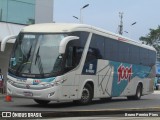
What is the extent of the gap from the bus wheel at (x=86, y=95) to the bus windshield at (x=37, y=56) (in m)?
2.50

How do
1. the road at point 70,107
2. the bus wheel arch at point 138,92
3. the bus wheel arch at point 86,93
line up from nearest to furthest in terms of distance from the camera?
the road at point 70,107 → the bus wheel arch at point 86,93 → the bus wheel arch at point 138,92

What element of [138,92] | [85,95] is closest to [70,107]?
[85,95]

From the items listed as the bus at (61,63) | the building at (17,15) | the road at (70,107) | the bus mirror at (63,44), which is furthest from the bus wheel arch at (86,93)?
the building at (17,15)

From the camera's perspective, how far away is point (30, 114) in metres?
12.3

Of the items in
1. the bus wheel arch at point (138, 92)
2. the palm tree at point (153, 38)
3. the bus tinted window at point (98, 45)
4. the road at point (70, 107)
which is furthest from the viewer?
the palm tree at point (153, 38)

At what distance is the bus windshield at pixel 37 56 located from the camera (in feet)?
64.3

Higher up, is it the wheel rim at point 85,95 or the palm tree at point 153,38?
the palm tree at point 153,38

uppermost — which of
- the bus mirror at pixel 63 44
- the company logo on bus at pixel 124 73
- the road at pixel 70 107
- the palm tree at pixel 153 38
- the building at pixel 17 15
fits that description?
the palm tree at pixel 153 38

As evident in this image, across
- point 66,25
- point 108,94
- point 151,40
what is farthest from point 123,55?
point 151,40

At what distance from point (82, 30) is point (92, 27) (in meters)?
1.10

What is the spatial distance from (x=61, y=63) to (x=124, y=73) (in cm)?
741

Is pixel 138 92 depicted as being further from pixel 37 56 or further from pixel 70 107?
pixel 37 56

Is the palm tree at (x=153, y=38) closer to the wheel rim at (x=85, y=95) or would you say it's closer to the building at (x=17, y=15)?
the building at (x=17, y=15)

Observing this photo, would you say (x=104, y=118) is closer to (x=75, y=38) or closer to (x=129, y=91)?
(x=75, y=38)
